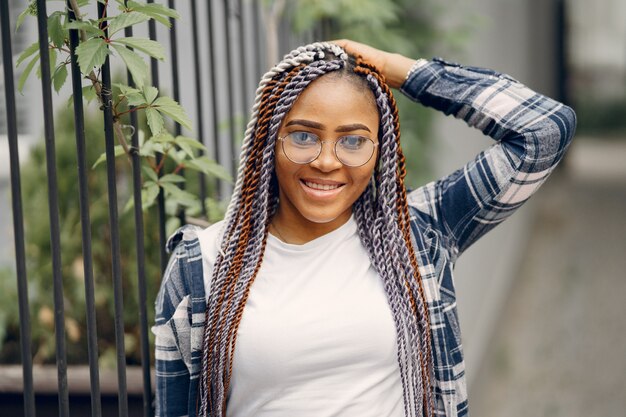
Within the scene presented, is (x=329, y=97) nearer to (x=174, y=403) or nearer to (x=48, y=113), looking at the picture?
(x=48, y=113)

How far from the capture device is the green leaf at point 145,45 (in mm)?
1890

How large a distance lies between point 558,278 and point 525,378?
2463 mm

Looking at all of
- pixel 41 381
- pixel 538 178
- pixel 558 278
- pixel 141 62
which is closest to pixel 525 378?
pixel 558 278

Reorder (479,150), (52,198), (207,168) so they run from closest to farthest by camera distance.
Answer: (52,198) → (207,168) → (479,150)

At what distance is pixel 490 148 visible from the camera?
2133 millimetres

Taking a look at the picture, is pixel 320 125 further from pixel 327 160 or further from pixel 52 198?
pixel 52 198

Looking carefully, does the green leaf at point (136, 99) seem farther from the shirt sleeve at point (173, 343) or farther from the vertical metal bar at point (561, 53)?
the vertical metal bar at point (561, 53)

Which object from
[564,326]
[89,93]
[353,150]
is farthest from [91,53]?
[564,326]

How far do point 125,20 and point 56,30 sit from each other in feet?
0.46

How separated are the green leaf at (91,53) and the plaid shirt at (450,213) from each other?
440mm

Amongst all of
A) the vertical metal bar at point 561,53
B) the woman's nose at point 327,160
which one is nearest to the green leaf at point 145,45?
the woman's nose at point 327,160

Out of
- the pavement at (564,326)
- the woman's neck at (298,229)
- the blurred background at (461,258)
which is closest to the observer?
the woman's neck at (298,229)

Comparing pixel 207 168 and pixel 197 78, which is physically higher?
pixel 197 78

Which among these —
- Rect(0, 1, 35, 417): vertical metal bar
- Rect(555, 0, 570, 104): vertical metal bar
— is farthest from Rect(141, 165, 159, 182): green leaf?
Rect(555, 0, 570, 104): vertical metal bar
